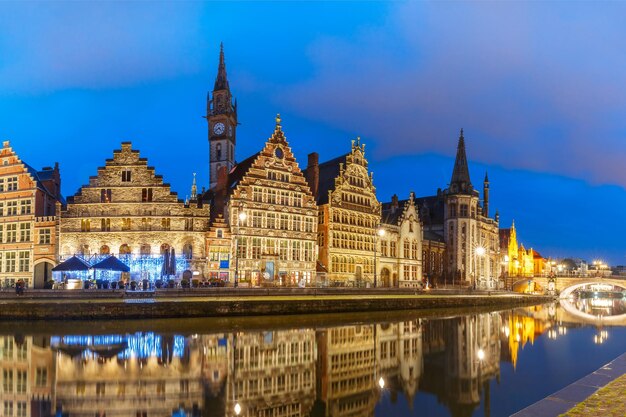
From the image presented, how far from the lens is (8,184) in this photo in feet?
176

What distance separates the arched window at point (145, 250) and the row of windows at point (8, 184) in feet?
47.0

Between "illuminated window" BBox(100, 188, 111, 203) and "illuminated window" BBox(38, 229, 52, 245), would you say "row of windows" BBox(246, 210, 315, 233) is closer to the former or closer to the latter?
"illuminated window" BBox(100, 188, 111, 203)

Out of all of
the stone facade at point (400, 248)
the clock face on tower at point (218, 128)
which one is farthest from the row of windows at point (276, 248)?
the clock face on tower at point (218, 128)

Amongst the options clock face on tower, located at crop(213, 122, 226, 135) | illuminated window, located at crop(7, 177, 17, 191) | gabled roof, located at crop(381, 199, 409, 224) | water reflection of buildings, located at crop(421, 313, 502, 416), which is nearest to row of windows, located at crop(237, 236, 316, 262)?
gabled roof, located at crop(381, 199, 409, 224)

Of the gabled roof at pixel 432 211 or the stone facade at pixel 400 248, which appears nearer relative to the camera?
the stone facade at pixel 400 248

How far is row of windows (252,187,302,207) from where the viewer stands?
2189 inches

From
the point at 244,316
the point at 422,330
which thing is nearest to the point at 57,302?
the point at 244,316

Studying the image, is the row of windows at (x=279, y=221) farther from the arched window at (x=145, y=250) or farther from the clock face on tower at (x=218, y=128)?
the clock face on tower at (x=218, y=128)

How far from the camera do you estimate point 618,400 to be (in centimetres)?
1256

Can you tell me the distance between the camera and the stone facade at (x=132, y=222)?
50.1 metres

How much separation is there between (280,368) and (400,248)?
51485mm

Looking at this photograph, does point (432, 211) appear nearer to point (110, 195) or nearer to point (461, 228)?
point (461, 228)

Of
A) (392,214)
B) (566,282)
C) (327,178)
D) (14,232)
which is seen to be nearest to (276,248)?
(327,178)

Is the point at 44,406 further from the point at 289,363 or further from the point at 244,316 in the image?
the point at 244,316
